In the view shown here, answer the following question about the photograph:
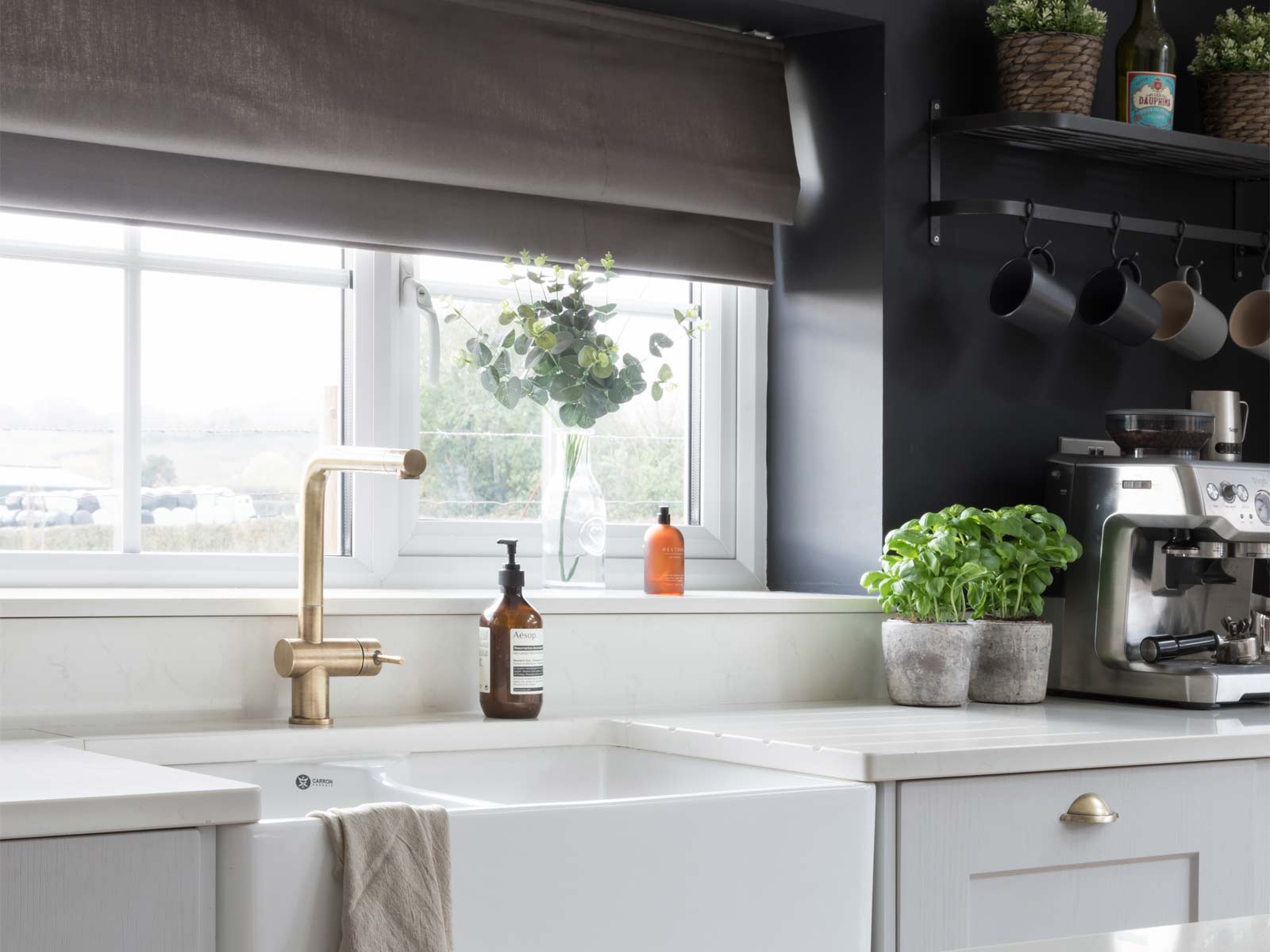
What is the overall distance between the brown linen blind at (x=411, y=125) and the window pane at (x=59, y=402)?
0.16m

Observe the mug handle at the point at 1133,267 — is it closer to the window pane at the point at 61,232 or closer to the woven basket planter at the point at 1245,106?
the woven basket planter at the point at 1245,106

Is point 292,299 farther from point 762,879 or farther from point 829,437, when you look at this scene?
point 762,879

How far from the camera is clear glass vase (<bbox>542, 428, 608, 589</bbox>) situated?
2.08 meters

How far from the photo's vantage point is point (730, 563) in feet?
7.81

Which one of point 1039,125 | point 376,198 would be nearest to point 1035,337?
point 1039,125

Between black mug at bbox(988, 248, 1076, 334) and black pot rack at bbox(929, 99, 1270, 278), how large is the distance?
0.08 m

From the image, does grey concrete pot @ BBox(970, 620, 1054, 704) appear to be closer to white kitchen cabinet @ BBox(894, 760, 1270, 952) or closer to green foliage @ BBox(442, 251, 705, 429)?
Result: white kitchen cabinet @ BBox(894, 760, 1270, 952)

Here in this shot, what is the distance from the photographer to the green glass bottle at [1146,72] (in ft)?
7.69

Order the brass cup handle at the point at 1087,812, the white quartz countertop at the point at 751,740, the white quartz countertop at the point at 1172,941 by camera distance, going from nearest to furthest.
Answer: the white quartz countertop at the point at 1172,941, the white quartz countertop at the point at 751,740, the brass cup handle at the point at 1087,812

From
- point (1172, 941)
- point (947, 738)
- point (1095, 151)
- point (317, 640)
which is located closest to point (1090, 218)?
point (1095, 151)

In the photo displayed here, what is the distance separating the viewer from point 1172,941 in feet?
2.01

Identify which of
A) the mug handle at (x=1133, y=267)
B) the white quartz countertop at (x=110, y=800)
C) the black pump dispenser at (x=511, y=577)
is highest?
the mug handle at (x=1133, y=267)

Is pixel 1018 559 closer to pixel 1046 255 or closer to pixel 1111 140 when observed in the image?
pixel 1046 255

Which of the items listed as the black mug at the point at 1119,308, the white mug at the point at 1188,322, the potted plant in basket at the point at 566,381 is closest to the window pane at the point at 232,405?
the potted plant in basket at the point at 566,381
